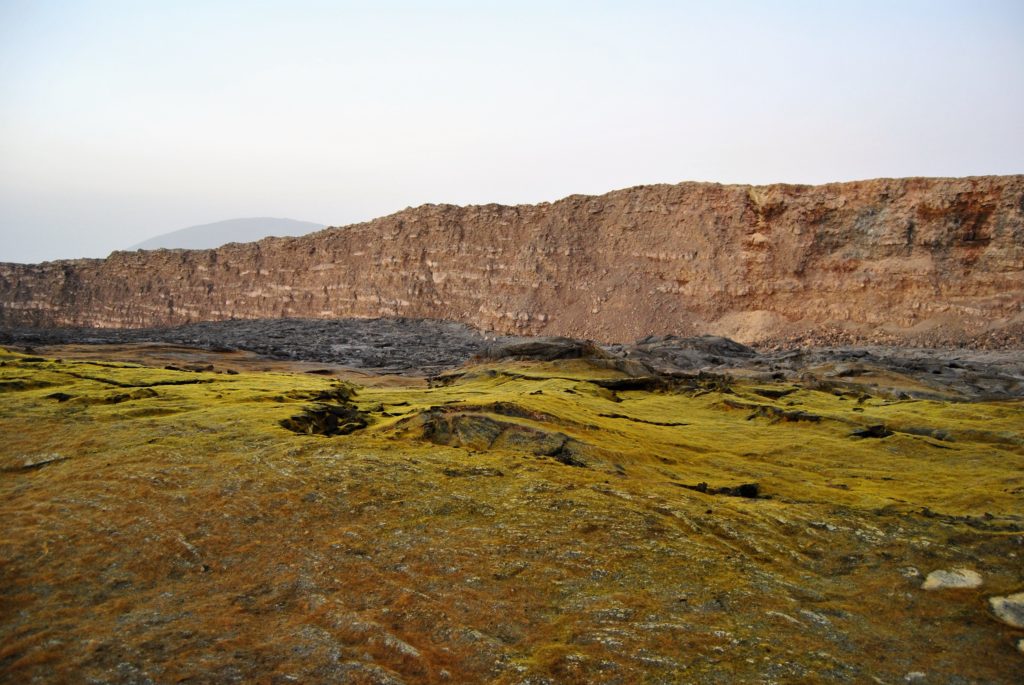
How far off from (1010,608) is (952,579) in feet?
2.60

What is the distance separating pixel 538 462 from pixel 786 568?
15.1 ft

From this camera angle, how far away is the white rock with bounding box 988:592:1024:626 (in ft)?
24.3

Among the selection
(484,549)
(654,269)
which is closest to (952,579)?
(484,549)

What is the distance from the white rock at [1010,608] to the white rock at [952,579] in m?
0.39

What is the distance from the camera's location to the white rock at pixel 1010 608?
742 centimetres

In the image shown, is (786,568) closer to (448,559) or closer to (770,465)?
(448,559)

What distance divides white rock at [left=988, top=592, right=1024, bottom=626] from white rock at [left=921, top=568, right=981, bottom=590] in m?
0.39

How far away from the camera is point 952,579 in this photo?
27.6 feet

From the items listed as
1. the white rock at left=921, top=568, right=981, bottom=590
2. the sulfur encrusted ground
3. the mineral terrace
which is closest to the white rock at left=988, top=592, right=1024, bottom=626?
the mineral terrace

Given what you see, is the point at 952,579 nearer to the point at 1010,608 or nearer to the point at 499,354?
the point at 1010,608

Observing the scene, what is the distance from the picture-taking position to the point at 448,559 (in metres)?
8.68

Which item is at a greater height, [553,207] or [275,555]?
[553,207]

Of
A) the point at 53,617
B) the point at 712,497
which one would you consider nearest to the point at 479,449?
the point at 712,497

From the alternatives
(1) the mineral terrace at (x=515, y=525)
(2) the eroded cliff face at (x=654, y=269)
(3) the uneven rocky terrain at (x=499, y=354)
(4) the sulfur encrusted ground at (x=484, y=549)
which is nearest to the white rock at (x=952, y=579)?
(1) the mineral terrace at (x=515, y=525)
